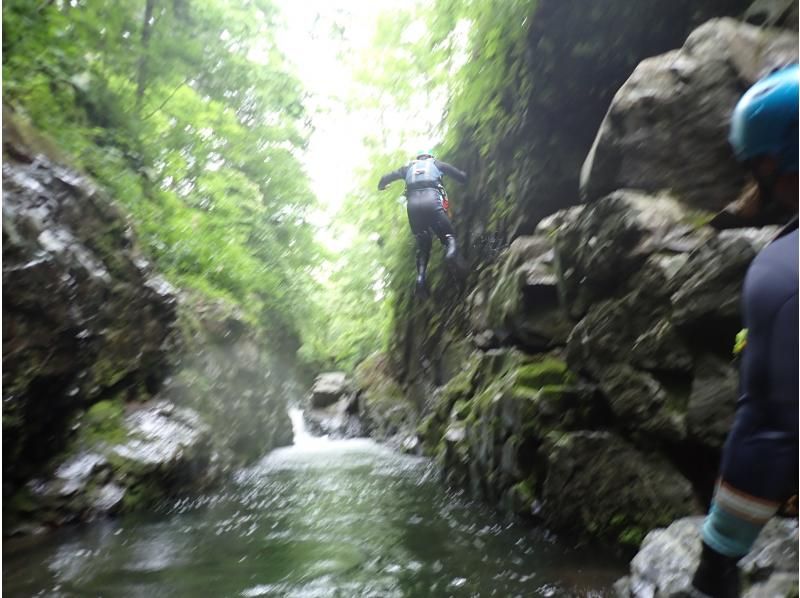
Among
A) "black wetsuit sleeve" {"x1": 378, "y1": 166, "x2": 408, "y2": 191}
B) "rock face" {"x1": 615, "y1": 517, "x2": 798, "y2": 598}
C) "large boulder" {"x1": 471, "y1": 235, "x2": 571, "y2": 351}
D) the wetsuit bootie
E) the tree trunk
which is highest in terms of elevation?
the tree trunk

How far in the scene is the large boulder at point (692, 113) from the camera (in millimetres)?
4410

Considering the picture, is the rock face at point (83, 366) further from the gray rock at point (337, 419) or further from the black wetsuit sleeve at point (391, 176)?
the gray rock at point (337, 419)

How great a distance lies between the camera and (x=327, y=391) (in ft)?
71.8

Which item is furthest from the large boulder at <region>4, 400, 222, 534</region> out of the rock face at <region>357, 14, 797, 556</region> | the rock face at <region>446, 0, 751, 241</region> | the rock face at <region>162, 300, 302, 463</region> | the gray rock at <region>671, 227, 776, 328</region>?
the gray rock at <region>671, 227, 776, 328</region>

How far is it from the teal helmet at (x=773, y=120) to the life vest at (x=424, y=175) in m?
7.89

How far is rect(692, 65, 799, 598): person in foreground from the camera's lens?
1.57 meters

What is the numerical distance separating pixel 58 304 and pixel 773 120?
241 inches

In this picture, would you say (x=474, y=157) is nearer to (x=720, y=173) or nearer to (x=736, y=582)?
(x=720, y=173)

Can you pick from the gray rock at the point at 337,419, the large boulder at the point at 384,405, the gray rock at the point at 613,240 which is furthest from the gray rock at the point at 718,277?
the gray rock at the point at 337,419

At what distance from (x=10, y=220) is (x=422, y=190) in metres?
6.38

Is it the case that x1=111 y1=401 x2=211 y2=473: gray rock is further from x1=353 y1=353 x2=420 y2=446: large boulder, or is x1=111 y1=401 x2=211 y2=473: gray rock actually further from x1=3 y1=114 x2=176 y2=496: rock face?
x1=353 y1=353 x2=420 y2=446: large boulder

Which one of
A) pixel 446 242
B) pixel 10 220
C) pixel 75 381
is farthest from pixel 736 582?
pixel 446 242

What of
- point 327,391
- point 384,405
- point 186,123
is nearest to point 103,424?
point 186,123

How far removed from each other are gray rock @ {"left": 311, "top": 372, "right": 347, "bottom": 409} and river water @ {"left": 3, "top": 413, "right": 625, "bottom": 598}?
49.0 ft
